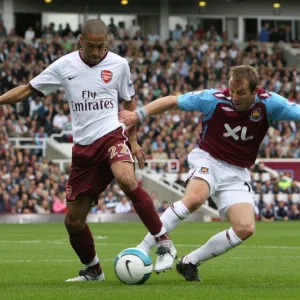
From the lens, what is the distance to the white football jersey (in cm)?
1041

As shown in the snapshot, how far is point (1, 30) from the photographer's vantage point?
40594 mm

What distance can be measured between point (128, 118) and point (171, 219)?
1.14 metres

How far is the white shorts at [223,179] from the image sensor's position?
10578 millimetres

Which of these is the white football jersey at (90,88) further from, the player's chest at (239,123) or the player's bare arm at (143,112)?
the player's chest at (239,123)

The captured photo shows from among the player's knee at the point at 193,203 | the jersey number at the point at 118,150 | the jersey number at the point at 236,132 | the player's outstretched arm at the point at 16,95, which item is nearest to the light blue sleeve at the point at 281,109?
the jersey number at the point at 236,132

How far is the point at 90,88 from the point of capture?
10.4m

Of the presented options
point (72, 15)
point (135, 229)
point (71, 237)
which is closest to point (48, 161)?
point (135, 229)

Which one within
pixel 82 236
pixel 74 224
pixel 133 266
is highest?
pixel 74 224

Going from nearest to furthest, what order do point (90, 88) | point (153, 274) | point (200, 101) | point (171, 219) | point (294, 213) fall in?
point (171, 219) < point (90, 88) < point (200, 101) < point (153, 274) < point (294, 213)

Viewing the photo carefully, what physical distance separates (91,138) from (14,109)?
26251mm

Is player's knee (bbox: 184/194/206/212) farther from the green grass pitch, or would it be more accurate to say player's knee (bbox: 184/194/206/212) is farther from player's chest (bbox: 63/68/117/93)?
player's chest (bbox: 63/68/117/93)

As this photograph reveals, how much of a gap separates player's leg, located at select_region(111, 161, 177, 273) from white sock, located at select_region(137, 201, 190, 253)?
15 cm

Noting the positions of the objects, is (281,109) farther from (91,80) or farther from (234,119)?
(91,80)

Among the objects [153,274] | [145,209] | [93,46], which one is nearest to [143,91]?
[153,274]
